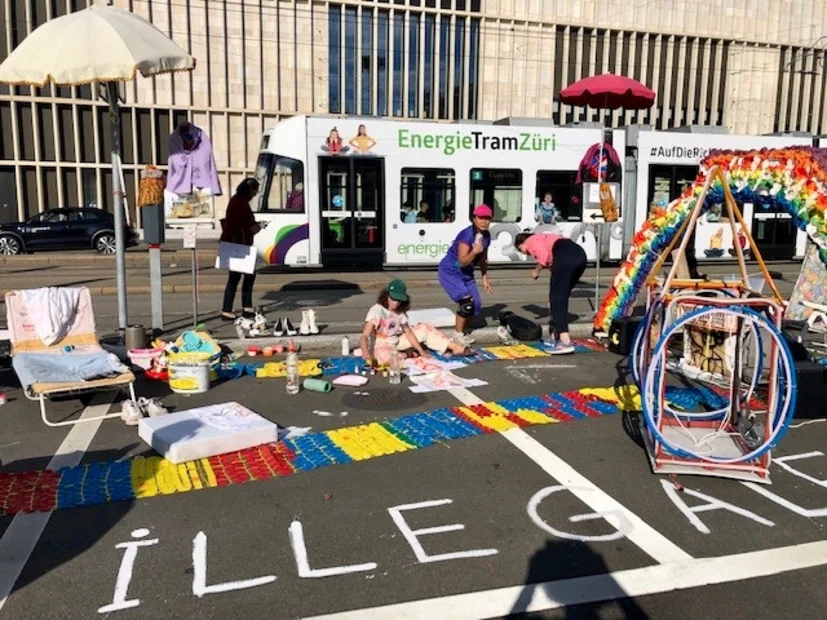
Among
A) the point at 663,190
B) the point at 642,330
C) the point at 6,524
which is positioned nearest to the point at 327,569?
the point at 6,524

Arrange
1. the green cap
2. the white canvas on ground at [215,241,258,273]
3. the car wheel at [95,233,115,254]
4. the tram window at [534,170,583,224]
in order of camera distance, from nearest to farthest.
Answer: the green cap → the white canvas on ground at [215,241,258,273] → the tram window at [534,170,583,224] → the car wheel at [95,233,115,254]

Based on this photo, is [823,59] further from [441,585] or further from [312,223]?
[441,585]

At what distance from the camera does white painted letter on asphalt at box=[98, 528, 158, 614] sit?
137 inches

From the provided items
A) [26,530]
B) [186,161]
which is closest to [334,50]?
[186,161]

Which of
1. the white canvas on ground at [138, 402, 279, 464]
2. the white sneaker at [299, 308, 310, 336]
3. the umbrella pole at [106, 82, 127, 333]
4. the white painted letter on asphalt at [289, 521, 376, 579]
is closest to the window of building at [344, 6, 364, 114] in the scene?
the white sneaker at [299, 308, 310, 336]

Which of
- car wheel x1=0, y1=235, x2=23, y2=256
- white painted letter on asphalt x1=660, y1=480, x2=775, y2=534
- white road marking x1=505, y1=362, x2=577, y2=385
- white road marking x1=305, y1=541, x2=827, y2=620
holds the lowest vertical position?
white road marking x1=305, y1=541, x2=827, y2=620

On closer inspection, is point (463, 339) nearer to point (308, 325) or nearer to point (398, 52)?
point (308, 325)

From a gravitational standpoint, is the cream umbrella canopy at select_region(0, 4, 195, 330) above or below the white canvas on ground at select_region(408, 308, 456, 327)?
above

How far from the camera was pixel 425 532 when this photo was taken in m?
4.25

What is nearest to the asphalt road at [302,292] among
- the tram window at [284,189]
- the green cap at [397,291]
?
the tram window at [284,189]

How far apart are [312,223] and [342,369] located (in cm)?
860

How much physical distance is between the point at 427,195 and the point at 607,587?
13.8m

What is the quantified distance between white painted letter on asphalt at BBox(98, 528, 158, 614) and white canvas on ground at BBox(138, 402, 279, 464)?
1101 mm

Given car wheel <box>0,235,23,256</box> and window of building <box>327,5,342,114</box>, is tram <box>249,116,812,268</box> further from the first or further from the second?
window of building <box>327,5,342,114</box>
